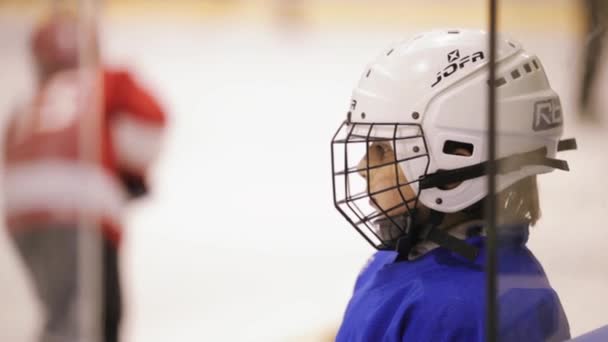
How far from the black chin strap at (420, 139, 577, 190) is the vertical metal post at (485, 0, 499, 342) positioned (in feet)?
0.09

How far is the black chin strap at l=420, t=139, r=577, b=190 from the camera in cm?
92

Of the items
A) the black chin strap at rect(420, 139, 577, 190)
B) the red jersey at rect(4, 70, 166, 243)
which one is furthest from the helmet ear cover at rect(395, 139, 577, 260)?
the red jersey at rect(4, 70, 166, 243)

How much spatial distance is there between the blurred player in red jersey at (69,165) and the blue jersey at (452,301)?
1.59 meters

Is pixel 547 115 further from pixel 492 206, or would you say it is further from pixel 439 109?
pixel 492 206

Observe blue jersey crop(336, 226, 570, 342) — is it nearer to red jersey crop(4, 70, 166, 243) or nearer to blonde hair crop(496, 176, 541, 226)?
blonde hair crop(496, 176, 541, 226)

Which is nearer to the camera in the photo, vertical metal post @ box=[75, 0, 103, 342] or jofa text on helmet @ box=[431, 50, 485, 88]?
jofa text on helmet @ box=[431, 50, 485, 88]

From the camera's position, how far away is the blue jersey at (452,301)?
985 millimetres

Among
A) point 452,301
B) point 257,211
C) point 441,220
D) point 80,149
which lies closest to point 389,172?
point 441,220

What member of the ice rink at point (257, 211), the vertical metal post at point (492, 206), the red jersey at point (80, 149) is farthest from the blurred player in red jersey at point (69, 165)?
the vertical metal post at point (492, 206)

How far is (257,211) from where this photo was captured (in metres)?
4.30

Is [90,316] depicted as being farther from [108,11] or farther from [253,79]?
[108,11]

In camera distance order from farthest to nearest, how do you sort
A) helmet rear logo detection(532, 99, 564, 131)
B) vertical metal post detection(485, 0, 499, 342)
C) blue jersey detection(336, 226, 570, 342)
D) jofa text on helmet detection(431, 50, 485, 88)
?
1. jofa text on helmet detection(431, 50, 485, 88)
2. helmet rear logo detection(532, 99, 564, 131)
3. blue jersey detection(336, 226, 570, 342)
4. vertical metal post detection(485, 0, 499, 342)

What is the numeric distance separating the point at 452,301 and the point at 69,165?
6.56ft

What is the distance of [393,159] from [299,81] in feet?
17.4
